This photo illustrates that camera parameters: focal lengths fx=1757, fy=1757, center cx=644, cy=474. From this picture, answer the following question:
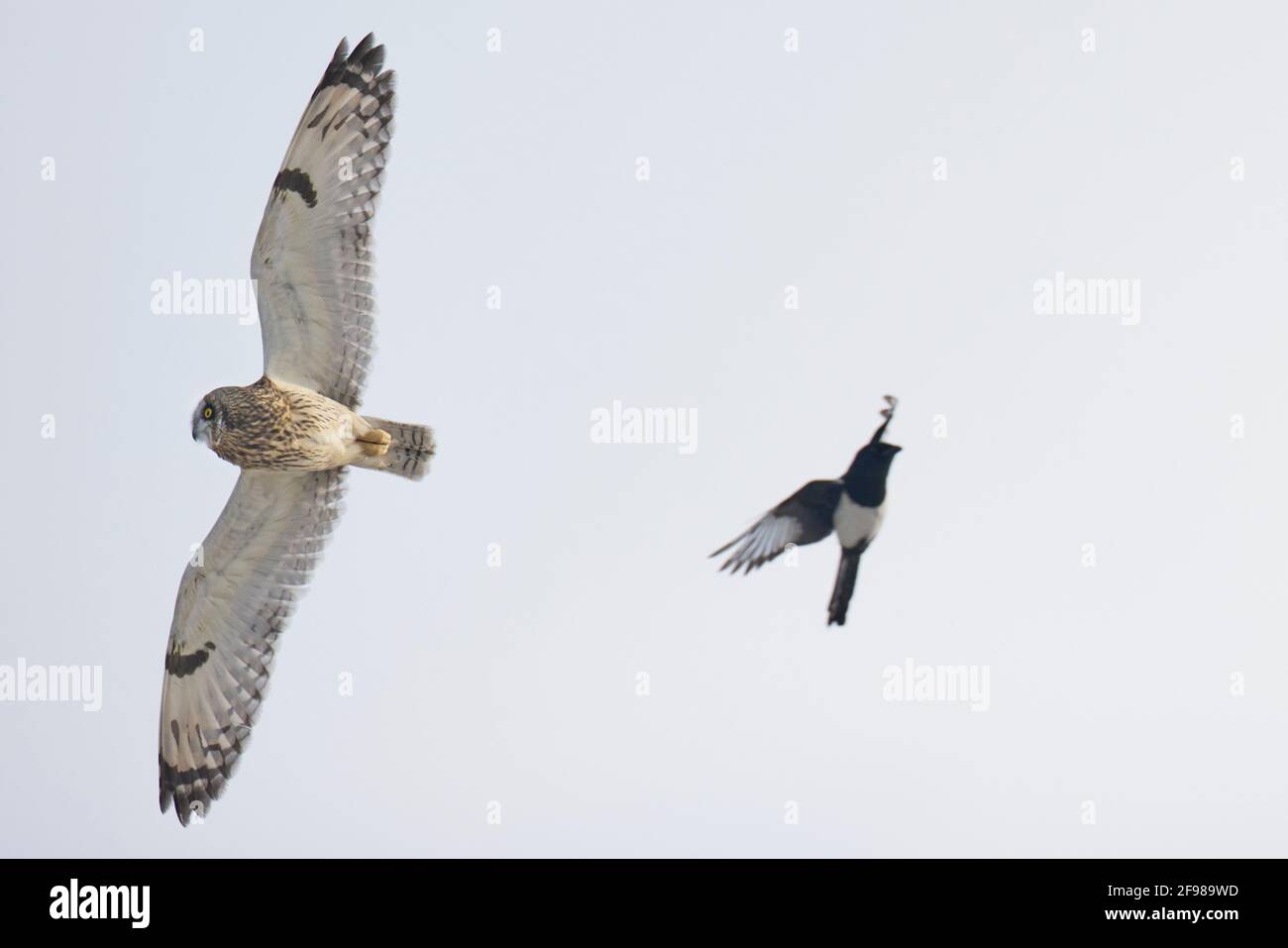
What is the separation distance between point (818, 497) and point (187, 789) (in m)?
4.99

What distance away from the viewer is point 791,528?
1207cm

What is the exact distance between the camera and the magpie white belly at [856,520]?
12062 millimetres

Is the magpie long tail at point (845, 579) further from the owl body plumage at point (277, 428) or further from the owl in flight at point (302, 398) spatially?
the owl body plumage at point (277, 428)

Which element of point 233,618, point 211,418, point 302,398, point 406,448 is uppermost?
point 302,398

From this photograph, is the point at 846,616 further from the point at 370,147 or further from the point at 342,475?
the point at 370,147

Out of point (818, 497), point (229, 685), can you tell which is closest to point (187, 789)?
point (229, 685)

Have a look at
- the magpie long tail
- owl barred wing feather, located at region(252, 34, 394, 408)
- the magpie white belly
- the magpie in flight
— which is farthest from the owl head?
the magpie long tail

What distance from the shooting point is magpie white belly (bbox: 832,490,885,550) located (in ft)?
39.6

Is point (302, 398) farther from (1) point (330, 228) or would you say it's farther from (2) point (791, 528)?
(2) point (791, 528)

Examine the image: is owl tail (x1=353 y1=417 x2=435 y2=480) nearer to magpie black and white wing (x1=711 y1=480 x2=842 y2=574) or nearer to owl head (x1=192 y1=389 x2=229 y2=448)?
owl head (x1=192 y1=389 x2=229 y2=448)

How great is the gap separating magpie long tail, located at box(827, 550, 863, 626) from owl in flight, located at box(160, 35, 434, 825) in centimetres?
298

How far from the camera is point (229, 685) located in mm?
12531

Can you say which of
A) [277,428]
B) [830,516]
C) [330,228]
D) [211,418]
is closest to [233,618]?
[211,418]

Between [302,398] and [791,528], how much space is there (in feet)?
11.2
